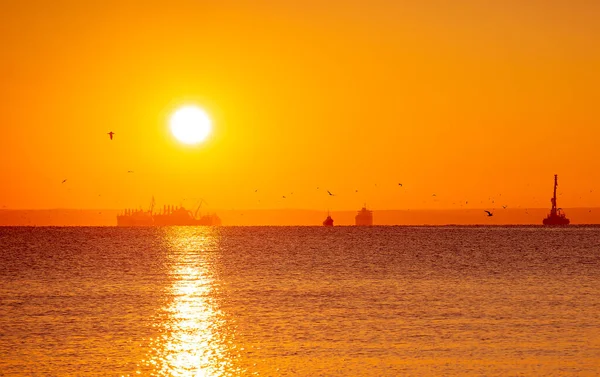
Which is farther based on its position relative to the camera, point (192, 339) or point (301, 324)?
point (301, 324)

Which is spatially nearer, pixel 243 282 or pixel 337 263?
pixel 243 282

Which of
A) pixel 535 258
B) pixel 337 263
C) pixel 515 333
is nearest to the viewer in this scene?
pixel 515 333

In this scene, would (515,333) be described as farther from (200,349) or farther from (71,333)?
(71,333)

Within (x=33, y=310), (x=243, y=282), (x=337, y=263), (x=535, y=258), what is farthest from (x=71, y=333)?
(x=535, y=258)

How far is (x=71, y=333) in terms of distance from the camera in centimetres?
4962

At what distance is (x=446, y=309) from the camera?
62125mm

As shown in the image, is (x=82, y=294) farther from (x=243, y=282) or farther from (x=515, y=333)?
(x=515, y=333)

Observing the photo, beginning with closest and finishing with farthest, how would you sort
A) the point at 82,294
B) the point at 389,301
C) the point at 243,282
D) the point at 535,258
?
1. the point at 389,301
2. the point at 82,294
3. the point at 243,282
4. the point at 535,258

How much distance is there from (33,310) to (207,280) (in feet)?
105

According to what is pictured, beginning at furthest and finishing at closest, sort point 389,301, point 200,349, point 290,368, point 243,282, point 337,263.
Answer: point 337,263
point 243,282
point 389,301
point 200,349
point 290,368

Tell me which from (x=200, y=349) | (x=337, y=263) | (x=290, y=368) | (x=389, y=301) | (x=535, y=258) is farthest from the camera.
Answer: (x=535, y=258)

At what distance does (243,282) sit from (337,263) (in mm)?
37024

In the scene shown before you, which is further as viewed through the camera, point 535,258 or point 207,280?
point 535,258

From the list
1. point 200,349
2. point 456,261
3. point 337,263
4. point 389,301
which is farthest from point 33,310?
point 456,261
